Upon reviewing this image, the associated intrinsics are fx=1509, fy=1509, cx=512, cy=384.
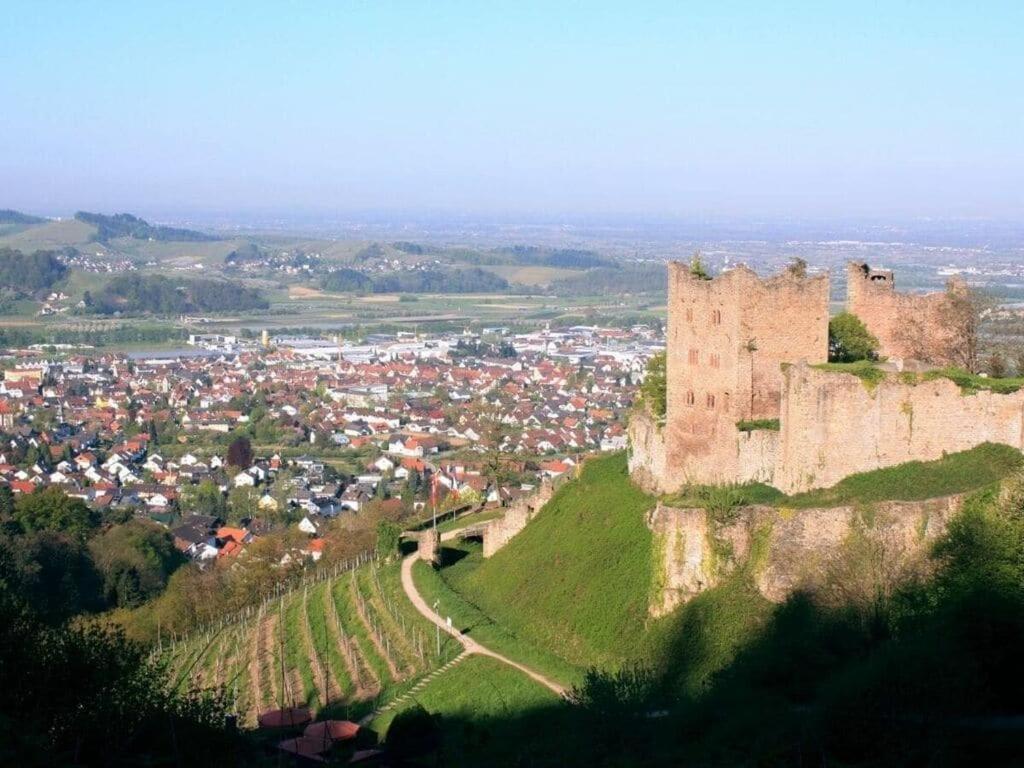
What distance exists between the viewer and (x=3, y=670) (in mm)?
21703

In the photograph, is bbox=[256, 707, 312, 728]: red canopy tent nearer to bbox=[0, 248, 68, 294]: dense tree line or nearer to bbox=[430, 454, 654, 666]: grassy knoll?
bbox=[430, 454, 654, 666]: grassy knoll

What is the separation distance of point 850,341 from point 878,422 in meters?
4.50

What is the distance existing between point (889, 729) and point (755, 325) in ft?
36.1

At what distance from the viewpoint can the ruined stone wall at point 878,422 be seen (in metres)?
25.9

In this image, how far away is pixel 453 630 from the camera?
3194cm

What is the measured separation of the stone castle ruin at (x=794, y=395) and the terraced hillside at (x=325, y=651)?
6329 mm

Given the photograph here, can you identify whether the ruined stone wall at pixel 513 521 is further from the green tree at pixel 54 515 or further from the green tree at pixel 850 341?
the green tree at pixel 54 515

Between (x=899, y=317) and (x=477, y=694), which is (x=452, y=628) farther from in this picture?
(x=899, y=317)

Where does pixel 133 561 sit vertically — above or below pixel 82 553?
below

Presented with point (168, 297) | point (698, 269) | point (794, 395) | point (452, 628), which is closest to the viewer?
point (794, 395)

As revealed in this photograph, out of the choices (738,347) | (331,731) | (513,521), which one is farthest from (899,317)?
(331,731)

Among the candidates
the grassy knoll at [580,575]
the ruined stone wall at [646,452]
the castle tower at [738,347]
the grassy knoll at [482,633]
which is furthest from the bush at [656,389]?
the grassy knoll at [482,633]

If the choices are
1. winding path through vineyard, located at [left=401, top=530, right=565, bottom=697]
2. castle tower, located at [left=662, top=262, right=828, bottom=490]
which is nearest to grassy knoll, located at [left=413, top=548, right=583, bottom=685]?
winding path through vineyard, located at [left=401, top=530, right=565, bottom=697]

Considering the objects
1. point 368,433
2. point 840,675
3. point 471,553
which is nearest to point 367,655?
point 471,553
